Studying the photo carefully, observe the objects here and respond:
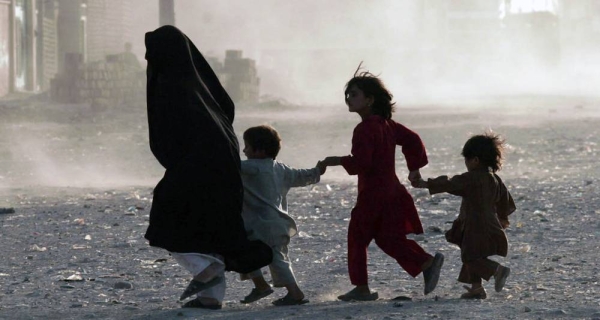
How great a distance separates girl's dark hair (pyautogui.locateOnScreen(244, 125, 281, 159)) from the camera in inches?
227

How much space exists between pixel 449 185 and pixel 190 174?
1.18 meters

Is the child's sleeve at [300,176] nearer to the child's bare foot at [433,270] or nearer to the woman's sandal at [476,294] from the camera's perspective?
the child's bare foot at [433,270]

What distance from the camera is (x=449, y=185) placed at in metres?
5.80

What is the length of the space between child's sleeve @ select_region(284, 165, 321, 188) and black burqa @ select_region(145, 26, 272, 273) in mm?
281

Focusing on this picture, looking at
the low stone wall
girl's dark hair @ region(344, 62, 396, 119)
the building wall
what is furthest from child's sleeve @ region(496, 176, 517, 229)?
the building wall

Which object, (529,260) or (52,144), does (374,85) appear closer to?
(529,260)

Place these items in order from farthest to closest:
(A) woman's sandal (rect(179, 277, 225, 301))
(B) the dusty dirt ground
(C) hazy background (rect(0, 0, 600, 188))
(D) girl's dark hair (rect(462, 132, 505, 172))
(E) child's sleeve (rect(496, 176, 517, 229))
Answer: (C) hazy background (rect(0, 0, 600, 188)) < (E) child's sleeve (rect(496, 176, 517, 229)) < (D) girl's dark hair (rect(462, 132, 505, 172)) < (B) the dusty dirt ground < (A) woman's sandal (rect(179, 277, 225, 301))

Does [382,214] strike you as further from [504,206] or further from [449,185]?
[504,206]

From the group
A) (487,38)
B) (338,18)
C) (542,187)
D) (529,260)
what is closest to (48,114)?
(542,187)

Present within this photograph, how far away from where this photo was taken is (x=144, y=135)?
1858cm

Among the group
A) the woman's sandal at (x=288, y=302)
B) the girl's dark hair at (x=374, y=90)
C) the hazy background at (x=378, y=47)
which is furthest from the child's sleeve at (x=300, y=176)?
the hazy background at (x=378, y=47)

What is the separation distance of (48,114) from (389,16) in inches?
1387

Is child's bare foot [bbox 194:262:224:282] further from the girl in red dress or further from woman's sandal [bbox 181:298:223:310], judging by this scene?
the girl in red dress

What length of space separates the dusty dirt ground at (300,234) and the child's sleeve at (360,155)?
2.04ft
